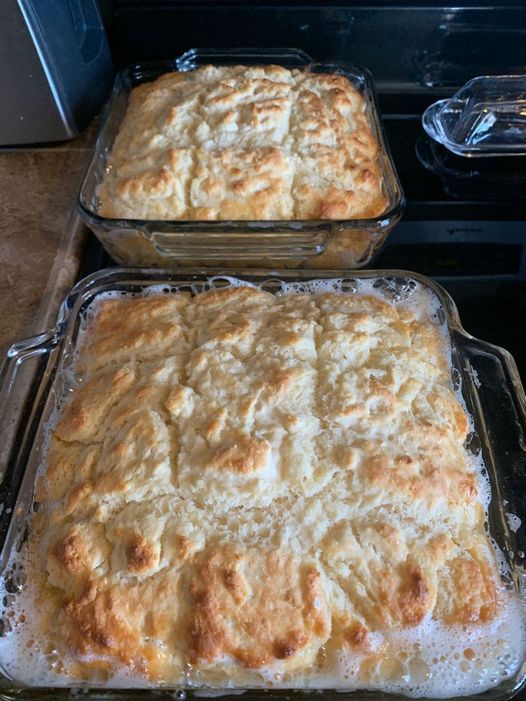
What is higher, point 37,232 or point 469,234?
point 37,232

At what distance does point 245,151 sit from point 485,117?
67 cm

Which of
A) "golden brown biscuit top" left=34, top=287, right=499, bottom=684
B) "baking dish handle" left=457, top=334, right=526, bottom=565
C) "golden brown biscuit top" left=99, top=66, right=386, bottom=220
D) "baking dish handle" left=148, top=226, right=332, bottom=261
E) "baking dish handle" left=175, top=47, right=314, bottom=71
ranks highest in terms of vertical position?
"baking dish handle" left=175, top=47, right=314, bottom=71

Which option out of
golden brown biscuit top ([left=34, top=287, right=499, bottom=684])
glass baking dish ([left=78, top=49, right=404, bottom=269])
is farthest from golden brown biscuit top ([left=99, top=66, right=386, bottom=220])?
golden brown biscuit top ([left=34, top=287, right=499, bottom=684])

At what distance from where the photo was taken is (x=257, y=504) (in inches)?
32.7

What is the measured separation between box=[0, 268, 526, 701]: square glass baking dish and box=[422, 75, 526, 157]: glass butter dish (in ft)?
1.90

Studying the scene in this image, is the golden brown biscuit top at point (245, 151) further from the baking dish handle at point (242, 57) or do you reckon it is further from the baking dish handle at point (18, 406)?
the baking dish handle at point (18, 406)

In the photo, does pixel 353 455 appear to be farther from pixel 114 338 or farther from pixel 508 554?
pixel 114 338

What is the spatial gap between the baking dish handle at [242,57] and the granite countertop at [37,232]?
301mm

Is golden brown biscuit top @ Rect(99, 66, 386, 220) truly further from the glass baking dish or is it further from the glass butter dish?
the glass butter dish

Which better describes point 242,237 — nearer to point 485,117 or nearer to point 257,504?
point 257,504

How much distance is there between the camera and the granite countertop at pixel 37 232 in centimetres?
121

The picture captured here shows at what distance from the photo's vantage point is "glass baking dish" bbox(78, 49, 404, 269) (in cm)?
111

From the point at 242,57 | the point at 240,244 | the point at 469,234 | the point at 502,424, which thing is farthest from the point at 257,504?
the point at 242,57

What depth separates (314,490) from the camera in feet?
2.76
